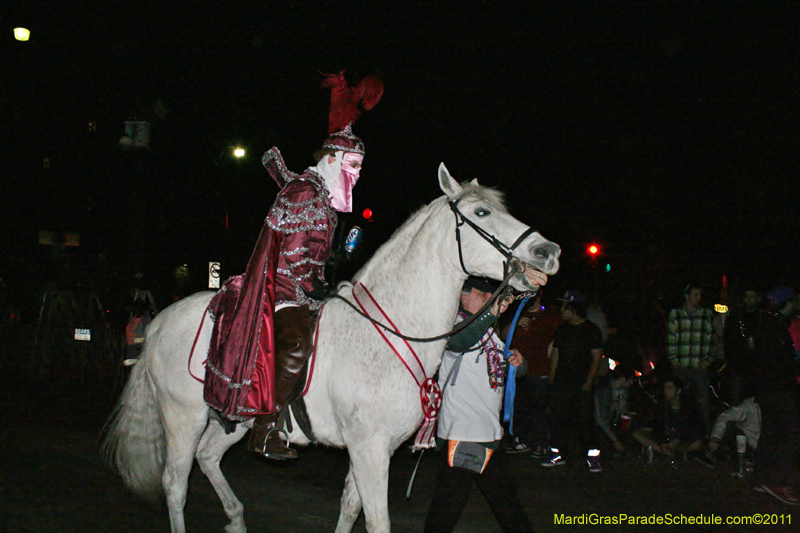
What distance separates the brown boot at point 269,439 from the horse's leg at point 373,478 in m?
0.58

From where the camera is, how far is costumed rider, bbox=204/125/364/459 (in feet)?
13.3

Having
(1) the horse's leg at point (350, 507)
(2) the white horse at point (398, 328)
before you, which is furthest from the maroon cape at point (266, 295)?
(1) the horse's leg at point (350, 507)

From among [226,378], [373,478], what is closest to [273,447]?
[226,378]

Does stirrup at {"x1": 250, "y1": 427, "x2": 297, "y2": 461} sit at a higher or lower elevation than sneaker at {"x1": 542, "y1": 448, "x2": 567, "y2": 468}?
higher

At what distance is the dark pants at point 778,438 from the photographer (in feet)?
22.4

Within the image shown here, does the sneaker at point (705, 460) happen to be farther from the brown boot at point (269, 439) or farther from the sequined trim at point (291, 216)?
the sequined trim at point (291, 216)

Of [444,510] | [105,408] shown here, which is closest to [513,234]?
[444,510]

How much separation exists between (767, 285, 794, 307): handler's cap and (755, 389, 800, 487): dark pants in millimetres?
1036

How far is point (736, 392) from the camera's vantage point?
8453 millimetres

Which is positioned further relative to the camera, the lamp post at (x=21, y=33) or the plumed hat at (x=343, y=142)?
the lamp post at (x=21, y=33)

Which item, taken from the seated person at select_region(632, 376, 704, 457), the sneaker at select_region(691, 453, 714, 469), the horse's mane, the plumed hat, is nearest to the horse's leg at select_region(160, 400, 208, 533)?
the horse's mane

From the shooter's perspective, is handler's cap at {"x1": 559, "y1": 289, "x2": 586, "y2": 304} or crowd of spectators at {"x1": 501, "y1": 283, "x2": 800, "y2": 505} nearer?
crowd of spectators at {"x1": 501, "y1": 283, "x2": 800, "y2": 505}

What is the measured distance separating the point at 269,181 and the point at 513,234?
16208mm

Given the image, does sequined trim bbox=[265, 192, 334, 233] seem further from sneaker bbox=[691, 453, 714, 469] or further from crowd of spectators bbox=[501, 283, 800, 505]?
sneaker bbox=[691, 453, 714, 469]
